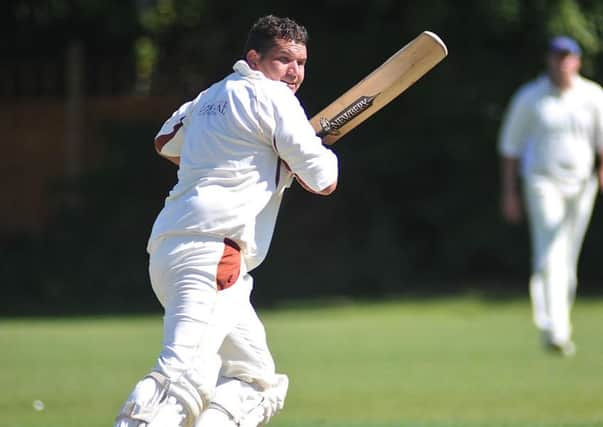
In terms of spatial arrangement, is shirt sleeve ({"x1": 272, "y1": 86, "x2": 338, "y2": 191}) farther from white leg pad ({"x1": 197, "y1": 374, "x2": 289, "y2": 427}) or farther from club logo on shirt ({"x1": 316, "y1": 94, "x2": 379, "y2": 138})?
white leg pad ({"x1": 197, "y1": 374, "x2": 289, "y2": 427})

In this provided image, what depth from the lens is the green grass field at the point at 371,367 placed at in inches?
313

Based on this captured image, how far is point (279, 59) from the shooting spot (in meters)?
5.20

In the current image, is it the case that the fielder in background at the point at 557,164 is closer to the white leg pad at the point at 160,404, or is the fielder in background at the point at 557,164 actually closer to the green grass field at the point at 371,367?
the green grass field at the point at 371,367

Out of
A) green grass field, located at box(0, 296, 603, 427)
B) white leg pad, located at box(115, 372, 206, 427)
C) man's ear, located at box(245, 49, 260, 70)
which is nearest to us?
white leg pad, located at box(115, 372, 206, 427)

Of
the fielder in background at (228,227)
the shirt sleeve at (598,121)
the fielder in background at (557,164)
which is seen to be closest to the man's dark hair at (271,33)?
the fielder in background at (228,227)

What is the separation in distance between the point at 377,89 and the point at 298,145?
62 cm

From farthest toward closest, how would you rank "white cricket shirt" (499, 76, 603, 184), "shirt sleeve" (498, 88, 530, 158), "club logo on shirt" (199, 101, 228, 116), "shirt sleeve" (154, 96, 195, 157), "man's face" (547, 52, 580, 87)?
"shirt sleeve" (498, 88, 530, 158)
"white cricket shirt" (499, 76, 603, 184)
"man's face" (547, 52, 580, 87)
"shirt sleeve" (154, 96, 195, 157)
"club logo on shirt" (199, 101, 228, 116)

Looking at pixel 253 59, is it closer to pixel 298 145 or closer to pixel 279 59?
pixel 279 59

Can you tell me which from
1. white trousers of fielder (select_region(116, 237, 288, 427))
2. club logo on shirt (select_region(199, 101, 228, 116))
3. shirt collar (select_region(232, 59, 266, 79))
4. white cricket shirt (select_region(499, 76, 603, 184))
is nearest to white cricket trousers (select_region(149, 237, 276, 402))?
white trousers of fielder (select_region(116, 237, 288, 427))

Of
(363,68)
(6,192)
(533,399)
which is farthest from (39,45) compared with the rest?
(533,399)

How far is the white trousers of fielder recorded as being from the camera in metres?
4.90

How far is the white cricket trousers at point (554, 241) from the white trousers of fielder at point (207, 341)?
17.3ft

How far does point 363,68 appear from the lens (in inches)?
661

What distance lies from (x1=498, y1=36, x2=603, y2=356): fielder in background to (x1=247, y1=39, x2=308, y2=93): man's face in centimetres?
540
